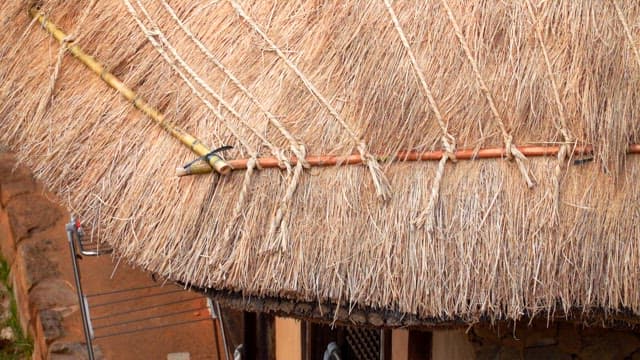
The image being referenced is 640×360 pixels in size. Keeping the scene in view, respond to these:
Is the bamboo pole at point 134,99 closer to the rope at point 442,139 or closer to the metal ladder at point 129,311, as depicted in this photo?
the rope at point 442,139

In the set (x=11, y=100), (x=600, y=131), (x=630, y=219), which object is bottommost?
(x=630, y=219)

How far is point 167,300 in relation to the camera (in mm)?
5199

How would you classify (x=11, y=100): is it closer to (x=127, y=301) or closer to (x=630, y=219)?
(x=630, y=219)

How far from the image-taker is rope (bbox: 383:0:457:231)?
2.28 m

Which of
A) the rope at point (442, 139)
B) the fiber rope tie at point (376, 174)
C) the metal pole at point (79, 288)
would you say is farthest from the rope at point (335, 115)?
the metal pole at point (79, 288)

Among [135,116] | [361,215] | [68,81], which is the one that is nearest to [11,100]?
[68,81]

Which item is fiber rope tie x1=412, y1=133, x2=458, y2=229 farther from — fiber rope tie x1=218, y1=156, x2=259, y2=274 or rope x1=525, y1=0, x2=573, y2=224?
fiber rope tie x1=218, y1=156, x2=259, y2=274

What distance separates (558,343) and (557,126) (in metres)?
0.90

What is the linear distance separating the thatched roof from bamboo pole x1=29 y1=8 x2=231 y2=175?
0.02 m

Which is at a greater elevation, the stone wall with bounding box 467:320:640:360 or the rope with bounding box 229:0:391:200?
the rope with bounding box 229:0:391:200

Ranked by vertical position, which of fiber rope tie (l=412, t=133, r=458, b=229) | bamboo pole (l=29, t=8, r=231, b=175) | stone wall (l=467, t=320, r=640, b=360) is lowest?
stone wall (l=467, t=320, r=640, b=360)

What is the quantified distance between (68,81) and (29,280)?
2.53 m

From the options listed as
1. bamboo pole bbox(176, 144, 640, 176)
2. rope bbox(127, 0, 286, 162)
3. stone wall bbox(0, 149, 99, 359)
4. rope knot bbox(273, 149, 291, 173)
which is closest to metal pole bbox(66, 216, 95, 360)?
stone wall bbox(0, 149, 99, 359)

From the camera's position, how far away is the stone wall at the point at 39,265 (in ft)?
16.1
